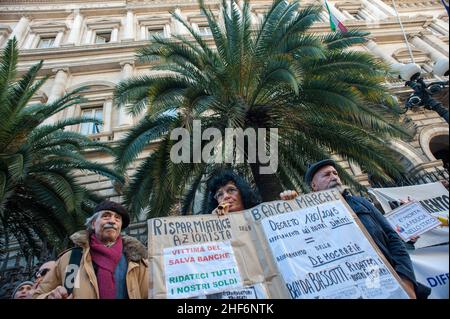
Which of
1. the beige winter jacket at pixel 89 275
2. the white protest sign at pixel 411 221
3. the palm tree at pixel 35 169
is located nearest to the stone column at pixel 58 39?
the palm tree at pixel 35 169

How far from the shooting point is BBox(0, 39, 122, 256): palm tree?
22.6 ft

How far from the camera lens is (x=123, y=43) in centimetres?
1708

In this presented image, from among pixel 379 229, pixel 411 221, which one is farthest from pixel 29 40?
pixel 411 221

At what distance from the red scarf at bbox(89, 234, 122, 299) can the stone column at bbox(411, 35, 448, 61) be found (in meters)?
20.4

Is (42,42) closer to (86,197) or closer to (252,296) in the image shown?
(86,197)

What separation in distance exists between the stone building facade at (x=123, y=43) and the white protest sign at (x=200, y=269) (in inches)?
251

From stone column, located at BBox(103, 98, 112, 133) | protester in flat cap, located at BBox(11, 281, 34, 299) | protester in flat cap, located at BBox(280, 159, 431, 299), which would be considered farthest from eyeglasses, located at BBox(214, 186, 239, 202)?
stone column, located at BBox(103, 98, 112, 133)

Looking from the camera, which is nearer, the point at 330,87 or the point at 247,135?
the point at 330,87

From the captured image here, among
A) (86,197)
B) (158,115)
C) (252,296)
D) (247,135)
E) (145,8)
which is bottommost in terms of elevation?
(252,296)

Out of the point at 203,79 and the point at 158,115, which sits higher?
the point at 203,79

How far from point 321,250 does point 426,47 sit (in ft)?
68.2

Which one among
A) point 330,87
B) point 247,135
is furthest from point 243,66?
point 330,87

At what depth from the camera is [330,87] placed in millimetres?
6371
